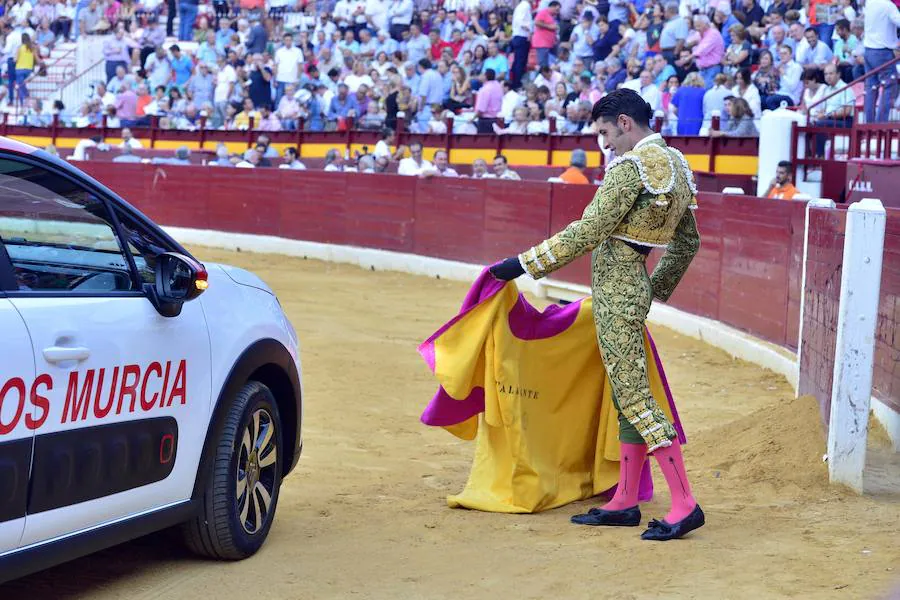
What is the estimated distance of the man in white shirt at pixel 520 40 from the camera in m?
20.6

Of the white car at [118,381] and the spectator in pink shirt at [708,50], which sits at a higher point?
the spectator in pink shirt at [708,50]

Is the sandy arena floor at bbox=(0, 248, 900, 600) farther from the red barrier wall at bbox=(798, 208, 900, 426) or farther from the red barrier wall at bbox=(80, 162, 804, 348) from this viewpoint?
the red barrier wall at bbox=(80, 162, 804, 348)

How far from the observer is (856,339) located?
18.8 ft

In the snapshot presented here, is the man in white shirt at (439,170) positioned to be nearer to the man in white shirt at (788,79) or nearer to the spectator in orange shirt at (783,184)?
the man in white shirt at (788,79)

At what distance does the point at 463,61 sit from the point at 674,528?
17.3 m

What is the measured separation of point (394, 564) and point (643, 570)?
2.85ft

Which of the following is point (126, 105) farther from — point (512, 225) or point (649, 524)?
point (649, 524)

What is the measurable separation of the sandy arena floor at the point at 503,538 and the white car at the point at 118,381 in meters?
0.30

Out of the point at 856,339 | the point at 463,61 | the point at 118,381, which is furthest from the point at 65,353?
the point at 463,61

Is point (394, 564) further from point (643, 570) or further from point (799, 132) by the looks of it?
point (799, 132)

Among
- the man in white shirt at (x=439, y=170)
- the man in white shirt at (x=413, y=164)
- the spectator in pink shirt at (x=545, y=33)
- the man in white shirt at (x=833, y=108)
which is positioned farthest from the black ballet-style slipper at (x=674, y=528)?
the spectator in pink shirt at (x=545, y=33)

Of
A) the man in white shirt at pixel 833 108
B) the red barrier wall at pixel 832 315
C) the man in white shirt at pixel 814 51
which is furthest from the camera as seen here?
the man in white shirt at pixel 814 51

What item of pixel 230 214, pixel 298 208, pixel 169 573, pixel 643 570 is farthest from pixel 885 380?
pixel 230 214

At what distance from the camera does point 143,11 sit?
30922 mm
